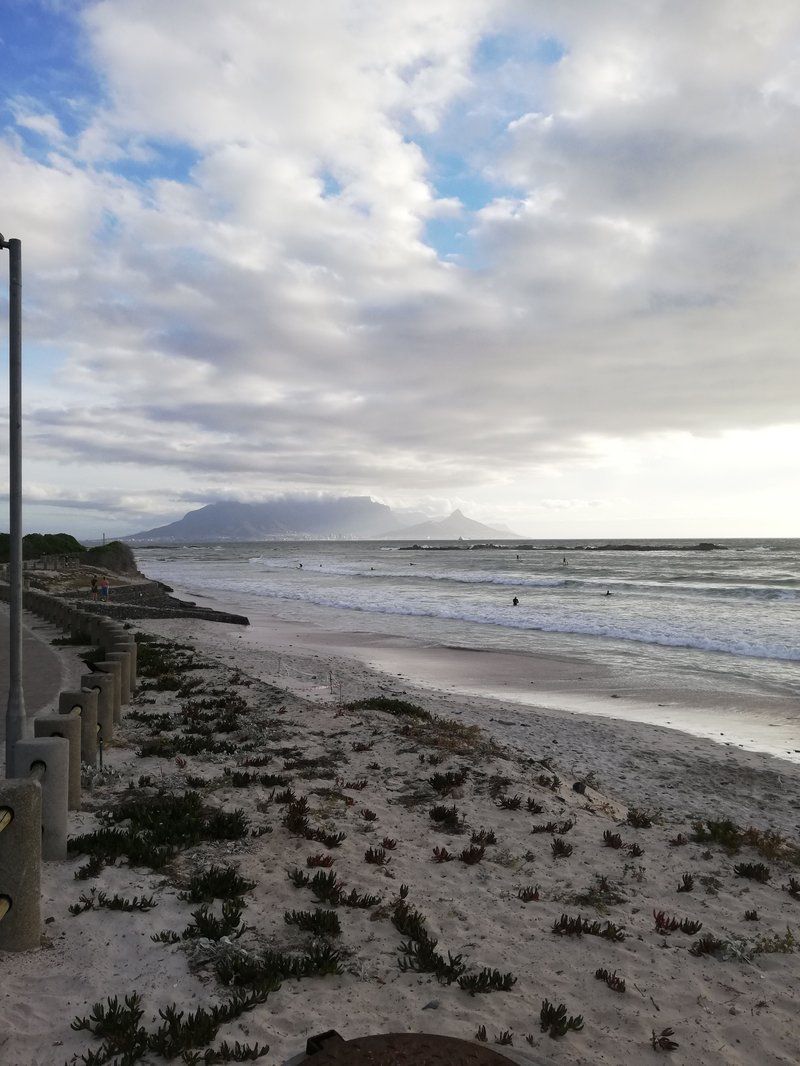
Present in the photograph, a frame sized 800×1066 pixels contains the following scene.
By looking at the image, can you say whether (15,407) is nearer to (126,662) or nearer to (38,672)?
(126,662)

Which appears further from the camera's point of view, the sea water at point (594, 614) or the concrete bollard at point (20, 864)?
the sea water at point (594, 614)

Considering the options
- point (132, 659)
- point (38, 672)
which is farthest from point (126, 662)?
point (38, 672)

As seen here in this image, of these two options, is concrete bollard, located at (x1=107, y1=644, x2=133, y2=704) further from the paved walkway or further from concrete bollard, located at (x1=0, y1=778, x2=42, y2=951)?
concrete bollard, located at (x1=0, y1=778, x2=42, y2=951)

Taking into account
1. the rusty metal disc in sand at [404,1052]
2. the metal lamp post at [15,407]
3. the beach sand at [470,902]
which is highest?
the metal lamp post at [15,407]

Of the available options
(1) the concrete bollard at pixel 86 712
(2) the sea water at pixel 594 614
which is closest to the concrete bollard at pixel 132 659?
(1) the concrete bollard at pixel 86 712

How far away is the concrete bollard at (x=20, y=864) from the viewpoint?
4488 millimetres

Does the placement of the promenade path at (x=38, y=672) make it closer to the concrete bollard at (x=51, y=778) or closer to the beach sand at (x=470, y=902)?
the beach sand at (x=470, y=902)

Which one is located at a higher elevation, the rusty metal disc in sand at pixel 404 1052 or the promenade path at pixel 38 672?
the rusty metal disc in sand at pixel 404 1052

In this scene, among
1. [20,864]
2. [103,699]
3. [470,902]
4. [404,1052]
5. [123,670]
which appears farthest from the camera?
[123,670]

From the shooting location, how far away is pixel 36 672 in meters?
14.7

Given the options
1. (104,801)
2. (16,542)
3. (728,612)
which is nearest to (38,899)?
(104,801)

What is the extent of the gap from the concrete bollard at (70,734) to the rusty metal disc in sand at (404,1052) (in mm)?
4466

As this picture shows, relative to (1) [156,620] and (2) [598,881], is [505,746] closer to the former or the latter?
(2) [598,881]

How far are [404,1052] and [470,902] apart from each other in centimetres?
242
